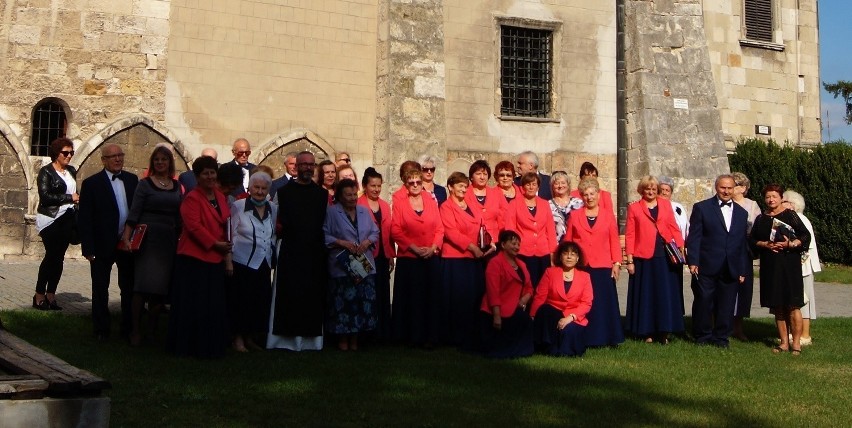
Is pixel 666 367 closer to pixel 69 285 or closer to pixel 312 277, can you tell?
pixel 312 277

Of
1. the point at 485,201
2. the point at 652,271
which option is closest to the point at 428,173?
the point at 485,201

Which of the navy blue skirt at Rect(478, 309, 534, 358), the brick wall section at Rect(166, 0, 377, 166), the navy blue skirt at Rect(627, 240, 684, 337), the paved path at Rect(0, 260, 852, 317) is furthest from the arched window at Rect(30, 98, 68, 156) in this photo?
the navy blue skirt at Rect(627, 240, 684, 337)

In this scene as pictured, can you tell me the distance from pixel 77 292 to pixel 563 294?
245 inches

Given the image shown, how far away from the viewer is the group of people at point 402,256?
9883mm

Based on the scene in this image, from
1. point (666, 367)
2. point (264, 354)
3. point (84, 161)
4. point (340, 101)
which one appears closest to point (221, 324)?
point (264, 354)

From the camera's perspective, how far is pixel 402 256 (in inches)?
427

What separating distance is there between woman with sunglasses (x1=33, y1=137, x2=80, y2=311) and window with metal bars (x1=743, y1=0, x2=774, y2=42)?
1788 cm

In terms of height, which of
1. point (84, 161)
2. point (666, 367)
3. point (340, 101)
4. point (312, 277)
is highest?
point (340, 101)

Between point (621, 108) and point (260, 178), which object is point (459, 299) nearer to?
point (260, 178)

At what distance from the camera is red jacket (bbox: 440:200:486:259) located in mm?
10789

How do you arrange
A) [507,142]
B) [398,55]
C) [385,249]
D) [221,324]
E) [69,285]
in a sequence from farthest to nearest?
1. [507,142]
2. [398,55]
3. [69,285]
4. [385,249]
5. [221,324]

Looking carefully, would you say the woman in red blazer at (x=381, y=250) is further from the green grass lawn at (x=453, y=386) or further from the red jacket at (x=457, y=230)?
the red jacket at (x=457, y=230)

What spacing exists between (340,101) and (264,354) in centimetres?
931

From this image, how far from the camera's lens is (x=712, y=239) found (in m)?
11.4
